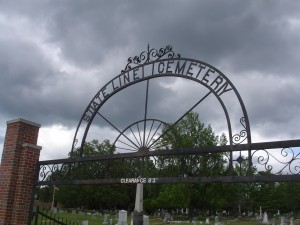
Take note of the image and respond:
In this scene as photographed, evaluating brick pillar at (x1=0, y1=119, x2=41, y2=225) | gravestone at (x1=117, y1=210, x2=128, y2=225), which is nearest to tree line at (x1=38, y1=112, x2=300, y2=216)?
gravestone at (x1=117, y1=210, x2=128, y2=225)

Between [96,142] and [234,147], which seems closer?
[234,147]

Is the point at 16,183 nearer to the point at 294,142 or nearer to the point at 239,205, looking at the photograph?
the point at 294,142

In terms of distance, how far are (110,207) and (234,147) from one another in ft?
159

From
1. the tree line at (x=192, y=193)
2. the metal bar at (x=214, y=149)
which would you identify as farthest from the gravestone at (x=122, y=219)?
the metal bar at (x=214, y=149)

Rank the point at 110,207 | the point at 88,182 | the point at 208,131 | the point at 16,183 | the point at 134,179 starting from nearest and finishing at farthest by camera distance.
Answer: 1. the point at 134,179
2. the point at 88,182
3. the point at 16,183
4. the point at 208,131
5. the point at 110,207

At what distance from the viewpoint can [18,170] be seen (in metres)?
8.88

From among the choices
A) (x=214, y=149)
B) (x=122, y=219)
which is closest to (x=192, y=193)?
(x=122, y=219)

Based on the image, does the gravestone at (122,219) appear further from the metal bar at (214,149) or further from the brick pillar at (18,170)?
the metal bar at (214,149)

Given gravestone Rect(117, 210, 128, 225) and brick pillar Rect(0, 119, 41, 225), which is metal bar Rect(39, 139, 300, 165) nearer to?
brick pillar Rect(0, 119, 41, 225)

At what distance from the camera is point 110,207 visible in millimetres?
52281

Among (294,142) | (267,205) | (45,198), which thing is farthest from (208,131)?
(45,198)

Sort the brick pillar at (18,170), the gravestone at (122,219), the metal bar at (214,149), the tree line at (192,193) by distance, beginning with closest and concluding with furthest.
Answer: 1. the metal bar at (214,149)
2. the brick pillar at (18,170)
3. the gravestone at (122,219)
4. the tree line at (192,193)

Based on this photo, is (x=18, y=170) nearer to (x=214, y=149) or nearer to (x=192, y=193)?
(x=214, y=149)

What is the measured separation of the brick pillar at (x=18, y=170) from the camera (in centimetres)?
859
